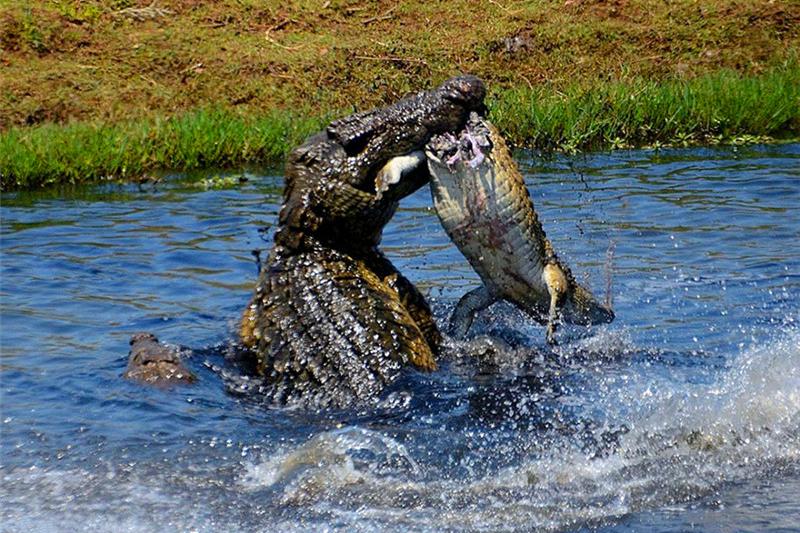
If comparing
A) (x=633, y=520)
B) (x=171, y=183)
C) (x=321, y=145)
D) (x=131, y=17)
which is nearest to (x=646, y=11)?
(x=131, y=17)

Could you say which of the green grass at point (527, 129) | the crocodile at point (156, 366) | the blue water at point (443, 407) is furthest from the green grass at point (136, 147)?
the crocodile at point (156, 366)

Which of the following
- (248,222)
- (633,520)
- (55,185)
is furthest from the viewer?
(55,185)

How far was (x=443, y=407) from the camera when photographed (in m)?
4.62

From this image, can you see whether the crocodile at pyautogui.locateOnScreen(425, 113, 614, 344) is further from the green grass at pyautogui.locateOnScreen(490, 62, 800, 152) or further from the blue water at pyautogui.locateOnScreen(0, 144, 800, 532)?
the green grass at pyautogui.locateOnScreen(490, 62, 800, 152)

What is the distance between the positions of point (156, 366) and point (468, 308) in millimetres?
1246

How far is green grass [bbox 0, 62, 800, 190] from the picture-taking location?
9.62m

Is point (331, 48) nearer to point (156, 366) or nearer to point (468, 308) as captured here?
point (156, 366)

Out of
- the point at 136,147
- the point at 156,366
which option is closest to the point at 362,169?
the point at 156,366

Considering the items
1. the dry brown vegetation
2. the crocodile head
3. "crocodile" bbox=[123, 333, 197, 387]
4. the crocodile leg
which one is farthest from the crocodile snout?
the dry brown vegetation

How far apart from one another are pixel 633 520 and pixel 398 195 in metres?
1.62

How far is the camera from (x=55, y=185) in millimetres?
9359

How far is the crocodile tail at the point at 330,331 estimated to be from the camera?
468 cm

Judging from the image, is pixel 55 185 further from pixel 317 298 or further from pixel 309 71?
pixel 317 298

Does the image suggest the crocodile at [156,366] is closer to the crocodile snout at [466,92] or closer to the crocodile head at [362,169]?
the crocodile head at [362,169]
